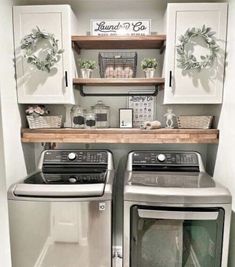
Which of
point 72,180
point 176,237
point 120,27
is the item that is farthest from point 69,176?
point 120,27

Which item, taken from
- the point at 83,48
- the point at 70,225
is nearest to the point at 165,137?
the point at 70,225

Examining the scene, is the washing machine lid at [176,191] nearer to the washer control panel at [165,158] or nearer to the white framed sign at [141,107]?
the washer control panel at [165,158]

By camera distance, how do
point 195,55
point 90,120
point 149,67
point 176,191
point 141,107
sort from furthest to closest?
point 141,107 → point 90,120 → point 149,67 → point 195,55 → point 176,191

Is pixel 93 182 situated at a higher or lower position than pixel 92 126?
lower

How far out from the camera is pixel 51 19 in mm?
1646

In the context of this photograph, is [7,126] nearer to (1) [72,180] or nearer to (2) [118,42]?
(1) [72,180]

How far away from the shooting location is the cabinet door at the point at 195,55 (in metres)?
1.60

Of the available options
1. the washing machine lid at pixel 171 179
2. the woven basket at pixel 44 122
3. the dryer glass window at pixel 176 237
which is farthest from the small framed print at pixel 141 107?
the dryer glass window at pixel 176 237

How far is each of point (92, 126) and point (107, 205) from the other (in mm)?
749

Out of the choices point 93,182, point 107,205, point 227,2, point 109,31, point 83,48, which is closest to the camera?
point 107,205

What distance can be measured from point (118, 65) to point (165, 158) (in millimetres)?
820

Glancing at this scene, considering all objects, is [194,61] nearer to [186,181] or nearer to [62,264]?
[186,181]

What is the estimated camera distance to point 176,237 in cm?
140

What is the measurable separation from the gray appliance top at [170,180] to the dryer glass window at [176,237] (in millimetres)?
80
